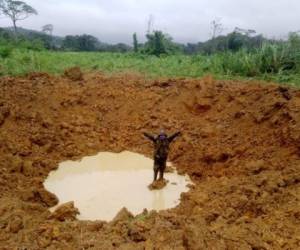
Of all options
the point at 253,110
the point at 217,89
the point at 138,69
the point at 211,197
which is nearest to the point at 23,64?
the point at 138,69

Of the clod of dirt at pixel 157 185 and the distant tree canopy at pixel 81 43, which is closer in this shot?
the clod of dirt at pixel 157 185

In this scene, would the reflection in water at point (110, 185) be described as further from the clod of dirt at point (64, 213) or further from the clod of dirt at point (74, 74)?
the clod of dirt at point (74, 74)

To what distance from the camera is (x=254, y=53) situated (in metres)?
13.7

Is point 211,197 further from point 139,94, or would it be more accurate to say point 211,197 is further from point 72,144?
point 139,94

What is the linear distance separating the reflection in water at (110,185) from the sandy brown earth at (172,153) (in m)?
0.31

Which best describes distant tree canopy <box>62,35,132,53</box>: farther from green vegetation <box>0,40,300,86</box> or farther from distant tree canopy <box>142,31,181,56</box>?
green vegetation <box>0,40,300,86</box>

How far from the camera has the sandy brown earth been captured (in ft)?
16.6

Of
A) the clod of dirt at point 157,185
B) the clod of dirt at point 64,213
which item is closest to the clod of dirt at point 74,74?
the clod of dirt at point 157,185

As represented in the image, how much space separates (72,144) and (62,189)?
2108 millimetres

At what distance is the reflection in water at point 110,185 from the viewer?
720 centimetres

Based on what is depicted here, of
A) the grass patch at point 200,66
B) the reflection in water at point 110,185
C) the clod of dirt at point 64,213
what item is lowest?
the reflection in water at point 110,185

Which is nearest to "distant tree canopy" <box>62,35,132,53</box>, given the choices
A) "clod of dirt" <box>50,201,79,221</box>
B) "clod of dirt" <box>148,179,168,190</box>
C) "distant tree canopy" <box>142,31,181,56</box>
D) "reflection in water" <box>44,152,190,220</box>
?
"distant tree canopy" <box>142,31,181,56</box>

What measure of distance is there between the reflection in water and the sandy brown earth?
314 millimetres

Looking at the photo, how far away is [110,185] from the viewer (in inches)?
320
